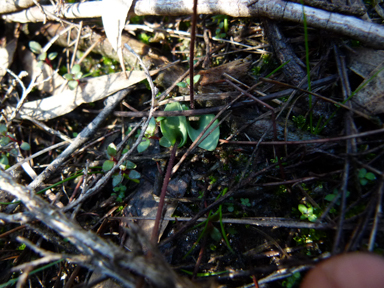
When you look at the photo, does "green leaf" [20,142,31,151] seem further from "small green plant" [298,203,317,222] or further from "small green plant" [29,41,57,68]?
"small green plant" [298,203,317,222]

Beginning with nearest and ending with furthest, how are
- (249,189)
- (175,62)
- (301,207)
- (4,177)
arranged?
(4,177) → (301,207) → (249,189) → (175,62)

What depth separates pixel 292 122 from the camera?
5.08 feet

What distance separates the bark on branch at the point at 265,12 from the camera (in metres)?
1.39

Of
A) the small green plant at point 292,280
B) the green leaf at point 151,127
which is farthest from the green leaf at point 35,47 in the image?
the small green plant at point 292,280

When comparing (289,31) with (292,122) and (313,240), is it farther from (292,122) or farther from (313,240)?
(313,240)

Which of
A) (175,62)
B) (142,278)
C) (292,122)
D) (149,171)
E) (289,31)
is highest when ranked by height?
(289,31)

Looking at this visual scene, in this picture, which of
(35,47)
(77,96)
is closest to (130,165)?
(77,96)

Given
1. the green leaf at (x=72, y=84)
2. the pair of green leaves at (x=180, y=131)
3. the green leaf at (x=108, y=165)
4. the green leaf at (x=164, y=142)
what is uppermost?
the green leaf at (x=72, y=84)

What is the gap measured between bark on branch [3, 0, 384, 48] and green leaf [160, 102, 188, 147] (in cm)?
84

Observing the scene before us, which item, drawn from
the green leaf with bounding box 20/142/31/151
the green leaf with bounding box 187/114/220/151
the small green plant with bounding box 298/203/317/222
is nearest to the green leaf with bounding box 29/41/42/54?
the green leaf with bounding box 20/142/31/151

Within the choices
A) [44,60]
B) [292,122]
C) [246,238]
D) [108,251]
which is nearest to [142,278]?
[108,251]

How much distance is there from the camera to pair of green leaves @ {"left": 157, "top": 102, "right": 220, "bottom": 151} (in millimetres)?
1551

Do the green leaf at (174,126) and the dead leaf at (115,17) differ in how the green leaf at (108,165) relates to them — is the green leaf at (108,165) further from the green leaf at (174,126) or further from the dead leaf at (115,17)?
the dead leaf at (115,17)

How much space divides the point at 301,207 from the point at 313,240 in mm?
186
